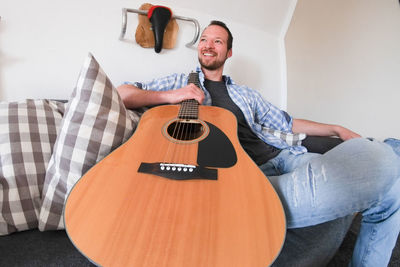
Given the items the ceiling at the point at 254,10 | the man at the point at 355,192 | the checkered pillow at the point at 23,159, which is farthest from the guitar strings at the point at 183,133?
the ceiling at the point at 254,10

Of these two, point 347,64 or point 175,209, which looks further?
point 347,64

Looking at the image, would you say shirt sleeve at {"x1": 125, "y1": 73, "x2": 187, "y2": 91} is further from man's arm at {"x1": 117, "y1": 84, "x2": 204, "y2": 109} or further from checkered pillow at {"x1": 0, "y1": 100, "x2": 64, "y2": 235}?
checkered pillow at {"x1": 0, "y1": 100, "x2": 64, "y2": 235}

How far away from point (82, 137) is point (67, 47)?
773 mm

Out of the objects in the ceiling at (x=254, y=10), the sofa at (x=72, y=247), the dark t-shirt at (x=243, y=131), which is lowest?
the sofa at (x=72, y=247)

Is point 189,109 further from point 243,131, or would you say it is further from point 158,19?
point 158,19

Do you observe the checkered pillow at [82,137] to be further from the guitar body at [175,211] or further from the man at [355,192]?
the man at [355,192]

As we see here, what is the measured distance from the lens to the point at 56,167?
2.16 ft

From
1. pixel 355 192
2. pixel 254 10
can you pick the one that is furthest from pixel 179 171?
pixel 254 10

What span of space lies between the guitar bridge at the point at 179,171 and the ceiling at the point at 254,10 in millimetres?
1276

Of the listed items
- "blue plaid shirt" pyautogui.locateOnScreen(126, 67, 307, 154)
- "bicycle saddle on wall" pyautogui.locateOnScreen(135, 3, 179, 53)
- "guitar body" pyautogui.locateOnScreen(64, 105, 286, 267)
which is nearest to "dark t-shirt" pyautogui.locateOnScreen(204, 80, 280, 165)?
"blue plaid shirt" pyautogui.locateOnScreen(126, 67, 307, 154)

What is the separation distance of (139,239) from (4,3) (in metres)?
1.29

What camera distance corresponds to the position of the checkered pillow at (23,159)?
627mm

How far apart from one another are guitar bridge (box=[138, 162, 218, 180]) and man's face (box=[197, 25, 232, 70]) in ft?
2.87

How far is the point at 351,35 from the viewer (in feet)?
5.35
